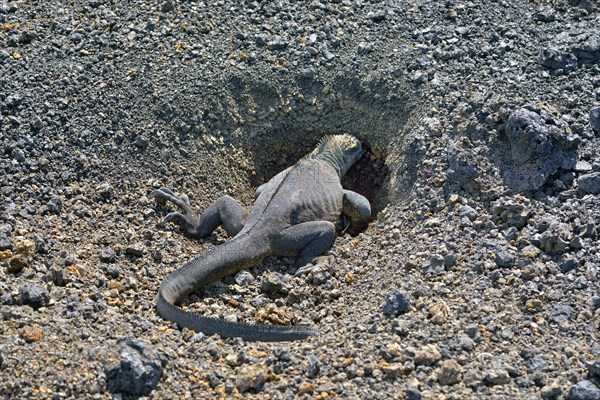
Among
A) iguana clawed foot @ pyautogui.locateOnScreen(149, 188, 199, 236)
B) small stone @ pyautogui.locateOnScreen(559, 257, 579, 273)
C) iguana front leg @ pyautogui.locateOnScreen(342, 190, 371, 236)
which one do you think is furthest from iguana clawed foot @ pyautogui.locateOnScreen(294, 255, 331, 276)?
small stone @ pyautogui.locateOnScreen(559, 257, 579, 273)

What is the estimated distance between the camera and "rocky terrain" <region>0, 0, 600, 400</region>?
7594 mm

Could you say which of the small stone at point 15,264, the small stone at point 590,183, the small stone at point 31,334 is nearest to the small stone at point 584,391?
the small stone at point 590,183

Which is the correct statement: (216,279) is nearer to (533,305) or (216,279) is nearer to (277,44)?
(533,305)

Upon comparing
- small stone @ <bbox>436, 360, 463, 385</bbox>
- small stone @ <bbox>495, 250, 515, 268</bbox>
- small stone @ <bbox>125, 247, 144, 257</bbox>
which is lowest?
small stone @ <bbox>125, 247, 144, 257</bbox>

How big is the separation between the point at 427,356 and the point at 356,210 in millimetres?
3347

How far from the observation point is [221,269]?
9.32 metres

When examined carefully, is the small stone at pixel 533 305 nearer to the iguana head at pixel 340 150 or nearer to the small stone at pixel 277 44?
the iguana head at pixel 340 150

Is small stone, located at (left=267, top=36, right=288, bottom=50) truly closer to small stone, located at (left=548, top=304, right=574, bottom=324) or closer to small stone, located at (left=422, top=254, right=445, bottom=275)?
small stone, located at (left=422, top=254, right=445, bottom=275)

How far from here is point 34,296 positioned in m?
8.26

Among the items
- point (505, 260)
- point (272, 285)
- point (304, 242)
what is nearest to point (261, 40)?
point (304, 242)

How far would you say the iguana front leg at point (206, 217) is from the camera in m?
9.98

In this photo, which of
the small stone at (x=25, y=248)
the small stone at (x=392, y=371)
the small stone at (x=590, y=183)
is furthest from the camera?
the small stone at (x=590, y=183)

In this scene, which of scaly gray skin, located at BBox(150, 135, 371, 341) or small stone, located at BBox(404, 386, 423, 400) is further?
scaly gray skin, located at BBox(150, 135, 371, 341)

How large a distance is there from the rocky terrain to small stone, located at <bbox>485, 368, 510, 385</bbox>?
0.02m
